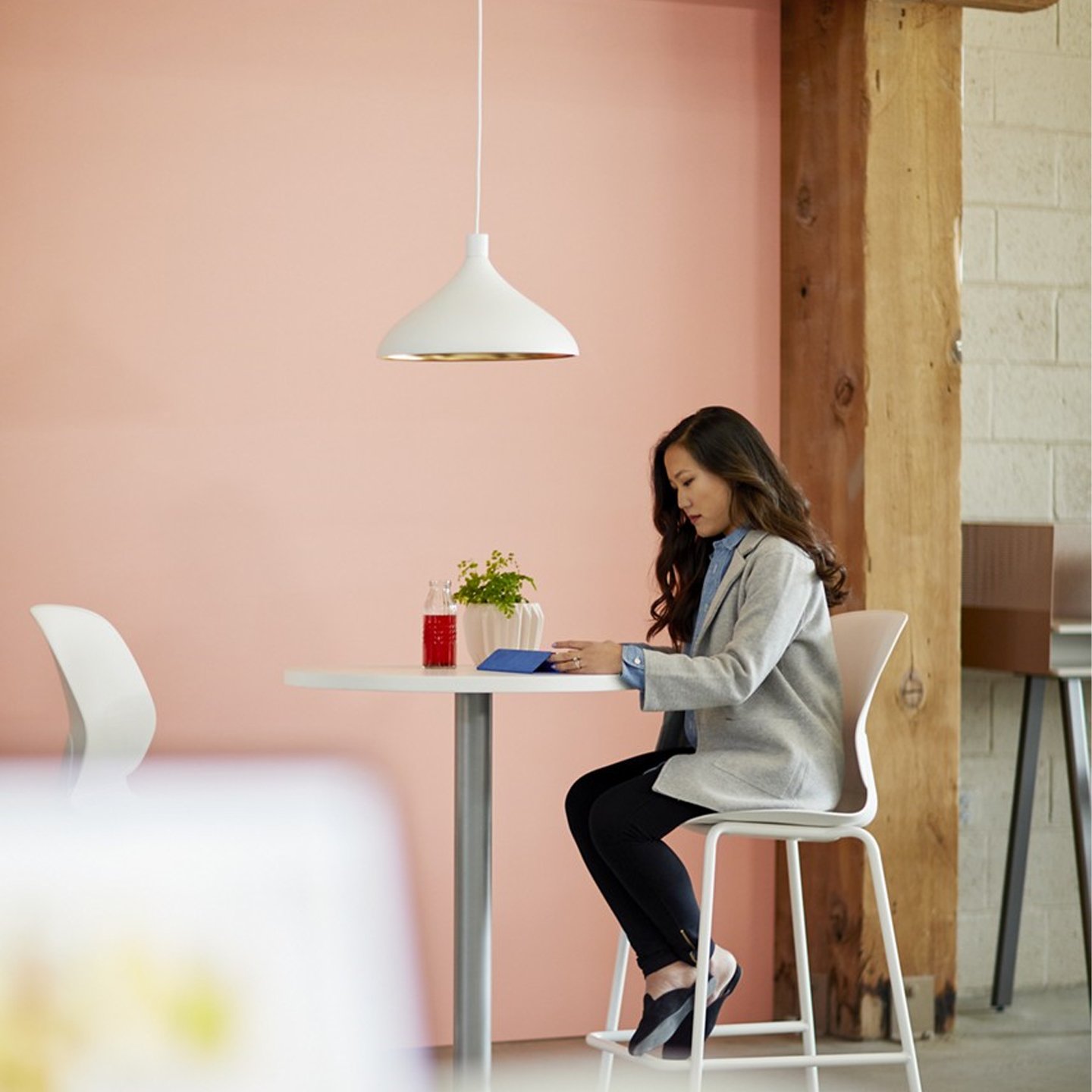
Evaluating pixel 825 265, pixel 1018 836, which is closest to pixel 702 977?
pixel 1018 836

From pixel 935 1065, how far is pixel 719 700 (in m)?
1.18

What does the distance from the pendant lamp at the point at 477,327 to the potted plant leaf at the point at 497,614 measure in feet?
1.12

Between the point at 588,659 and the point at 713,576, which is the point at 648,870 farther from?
the point at 713,576

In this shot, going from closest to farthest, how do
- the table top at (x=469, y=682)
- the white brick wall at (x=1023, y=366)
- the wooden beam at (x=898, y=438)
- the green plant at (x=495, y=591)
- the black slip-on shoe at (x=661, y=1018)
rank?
the table top at (x=469, y=682), the black slip-on shoe at (x=661, y=1018), the green plant at (x=495, y=591), the wooden beam at (x=898, y=438), the white brick wall at (x=1023, y=366)

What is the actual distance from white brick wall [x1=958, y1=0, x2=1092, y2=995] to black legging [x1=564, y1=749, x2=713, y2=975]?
1.58 m

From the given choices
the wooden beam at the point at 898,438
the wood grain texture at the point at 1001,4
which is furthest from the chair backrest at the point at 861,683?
the wood grain texture at the point at 1001,4

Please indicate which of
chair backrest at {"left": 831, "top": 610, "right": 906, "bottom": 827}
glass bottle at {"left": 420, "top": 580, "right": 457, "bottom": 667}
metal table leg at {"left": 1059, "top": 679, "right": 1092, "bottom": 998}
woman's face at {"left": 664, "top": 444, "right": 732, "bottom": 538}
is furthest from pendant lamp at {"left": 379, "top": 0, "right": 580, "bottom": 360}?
metal table leg at {"left": 1059, "top": 679, "right": 1092, "bottom": 998}

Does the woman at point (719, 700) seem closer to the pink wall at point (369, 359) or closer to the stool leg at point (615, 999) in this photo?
the stool leg at point (615, 999)

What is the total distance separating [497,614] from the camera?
254cm

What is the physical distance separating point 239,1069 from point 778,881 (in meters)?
3.18

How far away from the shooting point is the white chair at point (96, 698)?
8.47 ft

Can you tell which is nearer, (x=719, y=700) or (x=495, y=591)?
(x=719, y=700)

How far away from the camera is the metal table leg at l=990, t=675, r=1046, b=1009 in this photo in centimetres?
360

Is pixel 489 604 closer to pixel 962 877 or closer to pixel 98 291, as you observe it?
pixel 98 291
